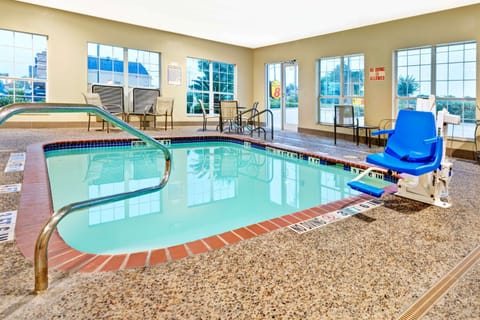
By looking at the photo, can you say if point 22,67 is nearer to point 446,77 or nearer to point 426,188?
point 426,188

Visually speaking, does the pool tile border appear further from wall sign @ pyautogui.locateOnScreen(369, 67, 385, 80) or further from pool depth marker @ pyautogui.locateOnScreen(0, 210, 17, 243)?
wall sign @ pyautogui.locateOnScreen(369, 67, 385, 80)

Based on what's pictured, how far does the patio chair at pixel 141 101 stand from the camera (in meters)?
8.60

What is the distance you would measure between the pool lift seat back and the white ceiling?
13.5ft

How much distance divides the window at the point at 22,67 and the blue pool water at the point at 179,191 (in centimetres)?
315

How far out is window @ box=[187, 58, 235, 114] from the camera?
32.8 feet

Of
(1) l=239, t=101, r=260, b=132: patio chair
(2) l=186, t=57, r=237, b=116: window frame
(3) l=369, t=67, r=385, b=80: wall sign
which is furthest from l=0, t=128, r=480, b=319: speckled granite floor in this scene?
(2) l=186, t=57, r=237, b=116: window frame

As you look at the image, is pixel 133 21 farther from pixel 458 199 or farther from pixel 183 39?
pixel 458 199

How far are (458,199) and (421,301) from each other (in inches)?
73.0

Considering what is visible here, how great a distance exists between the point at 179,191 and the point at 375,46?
6131 mm

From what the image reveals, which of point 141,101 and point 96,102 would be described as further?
point 141,101

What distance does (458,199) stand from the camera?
2.72 metres

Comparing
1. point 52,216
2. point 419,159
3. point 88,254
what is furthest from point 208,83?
point 52,216

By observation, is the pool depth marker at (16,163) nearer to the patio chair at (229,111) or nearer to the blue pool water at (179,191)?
the blue pool water at (179,191)

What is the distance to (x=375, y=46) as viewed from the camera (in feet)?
24.2
